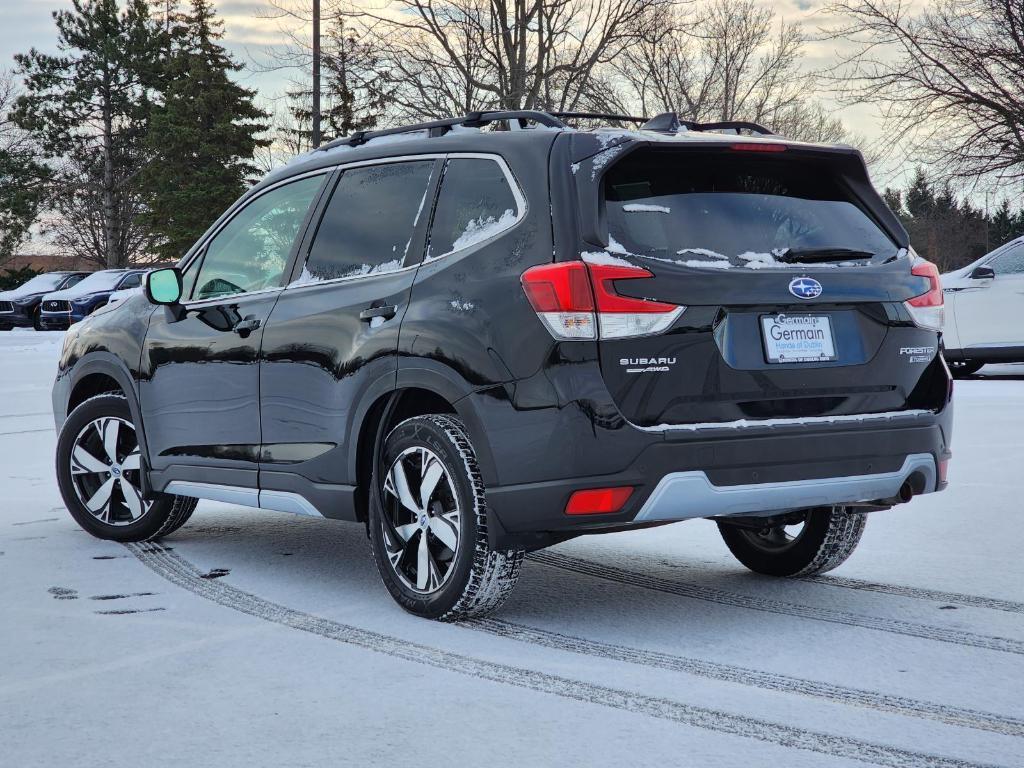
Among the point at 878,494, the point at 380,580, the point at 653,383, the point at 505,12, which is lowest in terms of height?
the point at 380,580

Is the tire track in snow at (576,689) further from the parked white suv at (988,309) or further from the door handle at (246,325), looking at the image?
the parked white suv at (988,309)

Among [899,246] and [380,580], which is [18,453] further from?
[899,246]

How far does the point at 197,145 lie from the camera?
61688mm

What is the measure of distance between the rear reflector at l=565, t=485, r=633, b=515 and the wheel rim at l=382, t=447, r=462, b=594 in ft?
1.78

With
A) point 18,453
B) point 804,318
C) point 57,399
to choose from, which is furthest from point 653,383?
point 18,453

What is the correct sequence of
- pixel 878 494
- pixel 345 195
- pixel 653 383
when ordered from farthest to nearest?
pixel 345 195
pixel 878 494
pixel 653 383

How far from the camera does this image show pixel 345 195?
227 inches

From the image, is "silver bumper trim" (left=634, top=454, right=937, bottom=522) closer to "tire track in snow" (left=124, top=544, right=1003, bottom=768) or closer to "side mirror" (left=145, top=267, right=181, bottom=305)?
"tire track in snow" (left=124, top=544, right=1003, bottom=768)

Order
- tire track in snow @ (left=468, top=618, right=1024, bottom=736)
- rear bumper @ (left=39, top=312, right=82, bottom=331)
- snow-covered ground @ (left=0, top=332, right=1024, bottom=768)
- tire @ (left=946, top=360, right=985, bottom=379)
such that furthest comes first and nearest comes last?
rear bumper @ (left=39, top=312, right=82, bottom=331), tire @ (left=946, top=360, right=985, bottom=379), tire track in snow @ (left=468, top=618, right=1024, bottom=736), snow-covered ground @ (left=0, top=332, right=1024, bottom=768)

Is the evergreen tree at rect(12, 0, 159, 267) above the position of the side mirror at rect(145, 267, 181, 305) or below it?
above

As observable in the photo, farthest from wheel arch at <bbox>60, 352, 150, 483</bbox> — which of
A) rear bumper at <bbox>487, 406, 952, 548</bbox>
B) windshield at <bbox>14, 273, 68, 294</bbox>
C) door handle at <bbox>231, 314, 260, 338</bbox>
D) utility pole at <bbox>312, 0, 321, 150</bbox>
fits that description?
windshield at <bbox>14, 273, 68, 294</bbox>

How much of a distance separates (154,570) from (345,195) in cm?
196

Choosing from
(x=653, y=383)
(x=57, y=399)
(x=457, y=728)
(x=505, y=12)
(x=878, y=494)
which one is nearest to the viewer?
(x=457, y=728)

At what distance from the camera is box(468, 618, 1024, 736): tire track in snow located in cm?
374
